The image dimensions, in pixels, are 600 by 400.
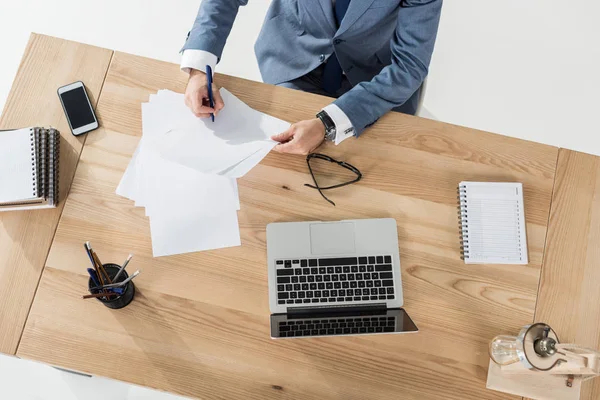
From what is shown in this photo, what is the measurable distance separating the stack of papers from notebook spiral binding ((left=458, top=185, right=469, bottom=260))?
45cm

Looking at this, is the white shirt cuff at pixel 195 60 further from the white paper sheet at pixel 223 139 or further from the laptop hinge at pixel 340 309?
the laptop hinge at pixel 340 309

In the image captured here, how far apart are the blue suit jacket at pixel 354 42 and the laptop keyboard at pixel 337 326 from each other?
0.43 metres

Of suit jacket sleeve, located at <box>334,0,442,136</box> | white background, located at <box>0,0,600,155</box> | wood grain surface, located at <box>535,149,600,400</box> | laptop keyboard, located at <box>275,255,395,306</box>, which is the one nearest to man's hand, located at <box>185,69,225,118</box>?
suit jacket sleeve, located at <box>334,0,442,136</box>

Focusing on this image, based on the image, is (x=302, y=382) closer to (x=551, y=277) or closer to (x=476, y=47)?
(x=551, y=277)

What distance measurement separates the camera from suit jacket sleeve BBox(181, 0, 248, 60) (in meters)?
1.23

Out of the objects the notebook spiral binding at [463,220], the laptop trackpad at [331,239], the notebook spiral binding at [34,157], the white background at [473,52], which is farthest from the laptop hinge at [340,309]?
the white background at [473,52]

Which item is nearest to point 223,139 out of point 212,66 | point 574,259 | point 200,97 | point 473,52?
point 200,97

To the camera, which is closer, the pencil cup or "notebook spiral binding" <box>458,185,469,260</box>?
the pencil cup

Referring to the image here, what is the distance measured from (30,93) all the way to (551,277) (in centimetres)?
127

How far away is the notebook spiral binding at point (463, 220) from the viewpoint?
1.15 meters

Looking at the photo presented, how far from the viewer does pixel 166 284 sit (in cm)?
110

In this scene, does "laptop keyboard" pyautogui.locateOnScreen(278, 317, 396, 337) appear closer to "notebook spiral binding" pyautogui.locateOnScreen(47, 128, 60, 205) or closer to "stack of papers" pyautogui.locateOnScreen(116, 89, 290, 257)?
"stack of papers" pyautogui.locateOnScreen(116, 89, 290, 257)

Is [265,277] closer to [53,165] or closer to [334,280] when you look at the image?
[334,280]

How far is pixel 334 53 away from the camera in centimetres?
144
